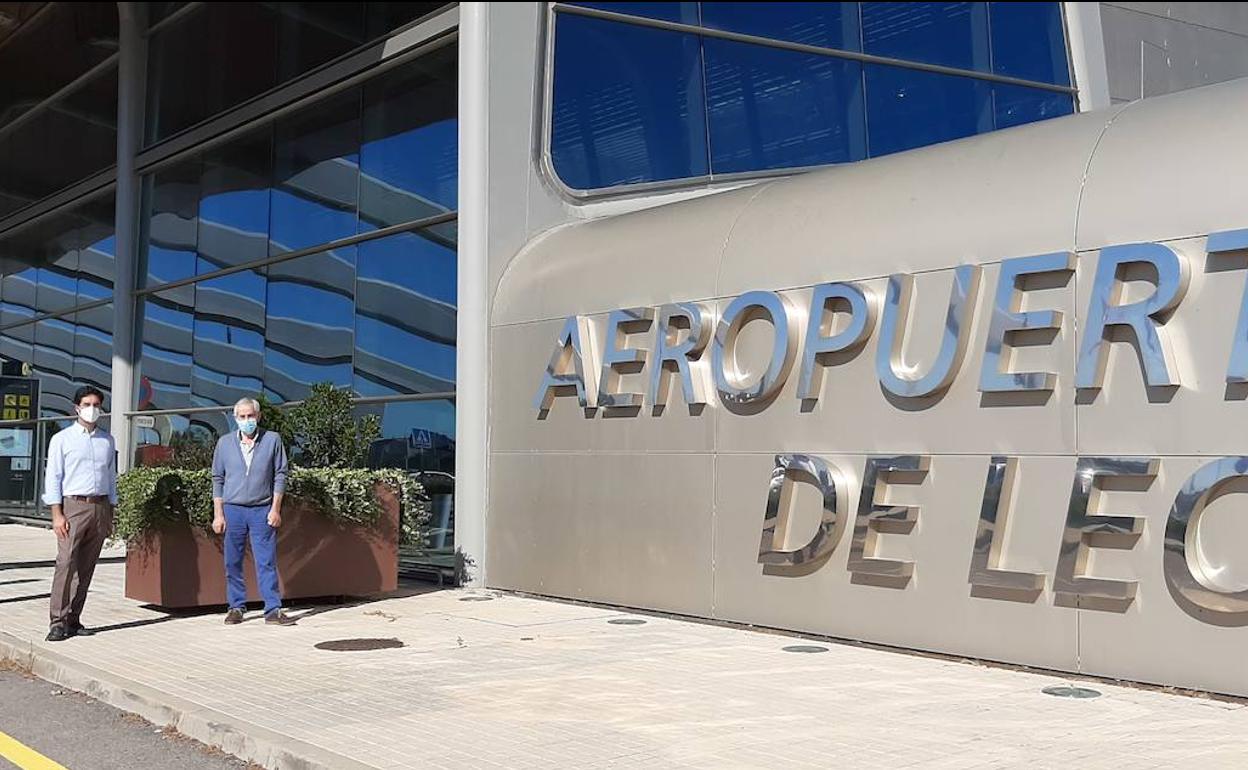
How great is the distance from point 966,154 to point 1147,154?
1.60 m

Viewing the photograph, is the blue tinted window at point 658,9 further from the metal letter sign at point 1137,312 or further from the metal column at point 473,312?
the metal letter sign at point 1137,312

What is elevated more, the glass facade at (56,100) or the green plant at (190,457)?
the glass facade at (56,100)

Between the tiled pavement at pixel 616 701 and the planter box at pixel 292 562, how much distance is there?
49 centimetres

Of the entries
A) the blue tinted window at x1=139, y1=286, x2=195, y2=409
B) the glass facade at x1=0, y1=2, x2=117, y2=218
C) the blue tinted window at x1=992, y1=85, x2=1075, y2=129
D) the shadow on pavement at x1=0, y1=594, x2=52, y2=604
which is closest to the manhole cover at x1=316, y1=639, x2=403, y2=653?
the shadow on pavement at x1=0, y1=594, x2=52, y2=604

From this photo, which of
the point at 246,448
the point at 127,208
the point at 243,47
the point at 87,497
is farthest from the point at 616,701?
the point at 127,208

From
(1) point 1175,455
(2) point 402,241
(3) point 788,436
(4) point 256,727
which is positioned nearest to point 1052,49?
(2) point 402,241

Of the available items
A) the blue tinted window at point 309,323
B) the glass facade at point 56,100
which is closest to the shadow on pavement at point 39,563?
the blue tinted window at point 309,323

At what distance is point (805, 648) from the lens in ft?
32.4

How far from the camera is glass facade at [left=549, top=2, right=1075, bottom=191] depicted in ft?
49.0

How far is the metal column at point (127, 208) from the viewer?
2230 centimetres

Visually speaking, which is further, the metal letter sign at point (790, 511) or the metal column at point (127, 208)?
the metal column at point (127, 208)

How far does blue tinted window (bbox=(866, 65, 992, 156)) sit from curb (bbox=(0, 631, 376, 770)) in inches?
460

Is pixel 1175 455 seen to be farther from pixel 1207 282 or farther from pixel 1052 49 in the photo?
pixel 1052 49

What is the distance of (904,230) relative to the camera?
984 cm
